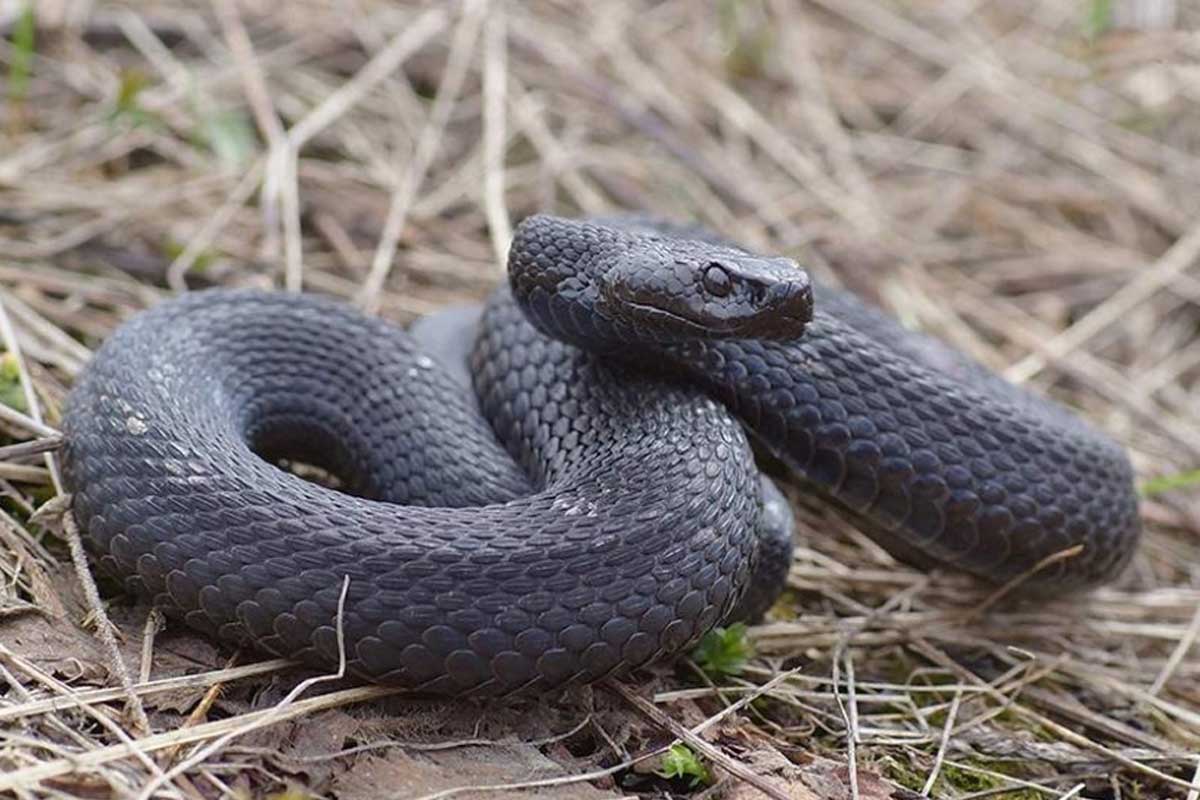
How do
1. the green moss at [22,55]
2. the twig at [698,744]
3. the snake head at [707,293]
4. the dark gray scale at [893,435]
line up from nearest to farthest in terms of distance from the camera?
the twig at [698,744], the snake head at [707,293], the dark gray scale at [893,435], the green moss at [22,55]

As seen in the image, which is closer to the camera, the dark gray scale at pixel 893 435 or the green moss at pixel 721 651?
the green moss at pixel 721 651

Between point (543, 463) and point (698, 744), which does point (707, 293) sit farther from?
point (698, 744)

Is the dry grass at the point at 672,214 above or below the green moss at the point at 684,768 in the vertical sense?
above

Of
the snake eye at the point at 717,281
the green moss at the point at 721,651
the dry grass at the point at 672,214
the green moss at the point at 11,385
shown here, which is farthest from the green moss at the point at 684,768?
the green moss at the point at 11,385

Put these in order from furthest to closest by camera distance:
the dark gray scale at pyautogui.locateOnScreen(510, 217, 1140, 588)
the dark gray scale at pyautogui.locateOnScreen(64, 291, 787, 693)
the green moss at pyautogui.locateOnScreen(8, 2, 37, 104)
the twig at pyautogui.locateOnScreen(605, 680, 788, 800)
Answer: the green moss at pyautogui.locateOnScreen(8, 2, 37, 104) < the dark gray scale at pyautogui.locateOnScreen(510, 217, 1140, 588) < the twig at pyautogui.locateOnScreen(605, 680, 788, 800) < the dark gray scale at pyautogui.locateOnScreen(64, 291, 787, 693)

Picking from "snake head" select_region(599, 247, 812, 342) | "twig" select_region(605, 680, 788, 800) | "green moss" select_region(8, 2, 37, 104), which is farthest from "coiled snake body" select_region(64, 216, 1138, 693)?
"green moss" select_region(8, 2, 37, 104)

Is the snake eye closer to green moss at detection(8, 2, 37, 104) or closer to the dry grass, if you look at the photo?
the dry grass

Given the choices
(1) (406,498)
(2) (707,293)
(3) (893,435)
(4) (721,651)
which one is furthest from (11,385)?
(3) (893,435)

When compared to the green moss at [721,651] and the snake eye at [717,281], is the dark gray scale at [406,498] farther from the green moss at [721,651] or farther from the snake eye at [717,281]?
the snake eye at [717,281]

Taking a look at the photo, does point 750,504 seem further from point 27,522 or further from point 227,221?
point 227,221
